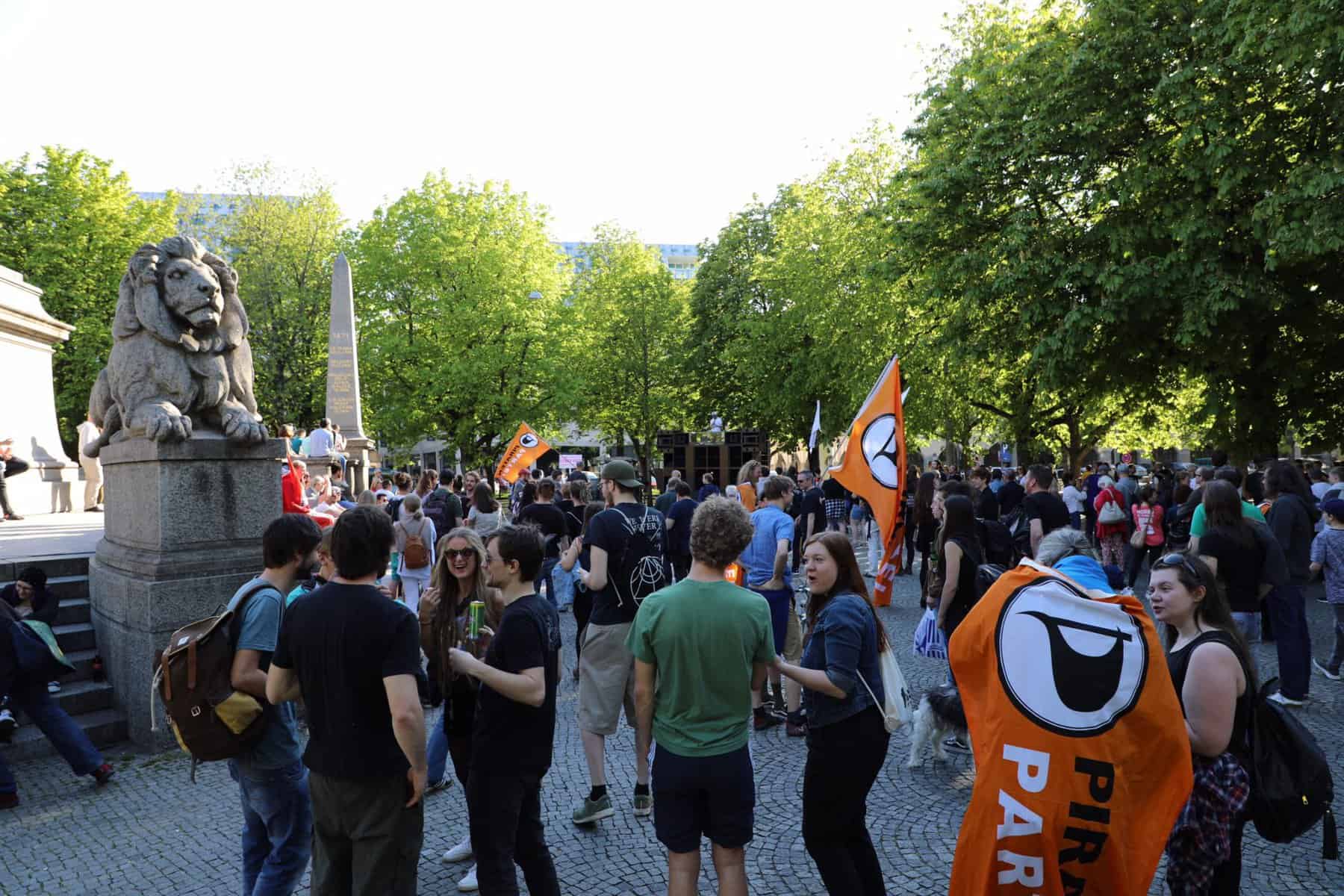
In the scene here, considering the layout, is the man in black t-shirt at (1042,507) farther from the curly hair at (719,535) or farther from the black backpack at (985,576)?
the curly hair at (719,535)

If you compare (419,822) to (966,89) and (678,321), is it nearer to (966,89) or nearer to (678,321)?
(966,89)

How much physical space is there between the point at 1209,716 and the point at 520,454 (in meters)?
13.9

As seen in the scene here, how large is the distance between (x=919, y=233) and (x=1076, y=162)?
3.35m

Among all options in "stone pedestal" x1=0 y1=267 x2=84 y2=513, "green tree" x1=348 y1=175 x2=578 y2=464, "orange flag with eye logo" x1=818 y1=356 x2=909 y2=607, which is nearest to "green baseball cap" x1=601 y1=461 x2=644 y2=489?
"orange flag with eye logo" x1=818 y1=356 x2=909 y2=607

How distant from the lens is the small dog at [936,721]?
570 cm

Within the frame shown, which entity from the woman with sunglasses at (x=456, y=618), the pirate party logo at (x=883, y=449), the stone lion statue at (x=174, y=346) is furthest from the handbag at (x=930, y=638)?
the stone lion statue at (x=174, y=346)

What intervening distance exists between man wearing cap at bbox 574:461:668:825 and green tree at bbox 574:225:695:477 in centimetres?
3311

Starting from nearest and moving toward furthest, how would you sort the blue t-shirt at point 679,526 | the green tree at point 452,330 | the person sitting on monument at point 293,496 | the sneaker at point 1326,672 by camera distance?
the sneaker at point 1326,672
the blue t-shirt at point 679,526
the person sitting on monument at point 293,496
the green tree at point 452,330

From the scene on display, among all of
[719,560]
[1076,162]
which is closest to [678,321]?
[1076,162]

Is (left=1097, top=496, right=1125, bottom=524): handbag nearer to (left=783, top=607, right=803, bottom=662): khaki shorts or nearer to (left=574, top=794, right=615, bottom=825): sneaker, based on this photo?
(left=783, top=607, right=803, bottom=662): khaki shorts

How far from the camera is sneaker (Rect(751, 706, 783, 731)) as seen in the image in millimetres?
7012

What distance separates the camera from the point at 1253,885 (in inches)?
166

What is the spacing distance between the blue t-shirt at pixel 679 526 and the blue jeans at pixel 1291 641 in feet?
16.1

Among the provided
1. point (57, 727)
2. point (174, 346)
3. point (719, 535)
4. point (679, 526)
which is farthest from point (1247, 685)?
point (174, 346)
